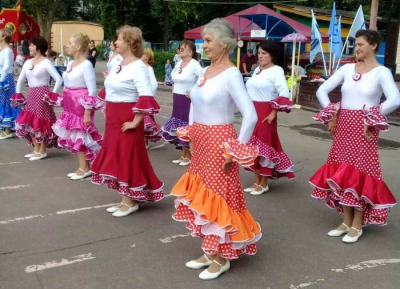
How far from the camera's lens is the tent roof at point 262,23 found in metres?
17.8

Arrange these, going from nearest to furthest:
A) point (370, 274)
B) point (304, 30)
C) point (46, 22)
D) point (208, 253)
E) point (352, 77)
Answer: point (208, 253), point (370, 274), point (352, 77), point (304, 30), point (46, 22)

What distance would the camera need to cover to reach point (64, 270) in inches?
148

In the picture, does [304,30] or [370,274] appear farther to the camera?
[304,30]

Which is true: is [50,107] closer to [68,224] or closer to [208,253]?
[68,224]

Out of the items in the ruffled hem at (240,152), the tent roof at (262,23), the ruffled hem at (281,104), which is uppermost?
the tent roof at (262,23)

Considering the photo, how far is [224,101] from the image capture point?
3.55 metres

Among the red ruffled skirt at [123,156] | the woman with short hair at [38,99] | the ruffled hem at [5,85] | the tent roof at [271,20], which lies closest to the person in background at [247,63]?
→ the tent roof at [271,20]

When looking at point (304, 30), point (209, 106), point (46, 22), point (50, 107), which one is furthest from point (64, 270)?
point (46, 22)

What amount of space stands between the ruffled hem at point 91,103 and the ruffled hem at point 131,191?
3.50 ft

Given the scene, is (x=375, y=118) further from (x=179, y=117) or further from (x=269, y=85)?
(x=179, y=117)

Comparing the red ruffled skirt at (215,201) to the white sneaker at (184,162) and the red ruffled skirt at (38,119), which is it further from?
the red ruffled skirt at (38,119)

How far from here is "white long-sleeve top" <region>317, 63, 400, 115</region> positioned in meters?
4.14

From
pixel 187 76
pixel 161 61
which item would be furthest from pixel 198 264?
pixel 161 61

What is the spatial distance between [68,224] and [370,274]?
297 centimetres
